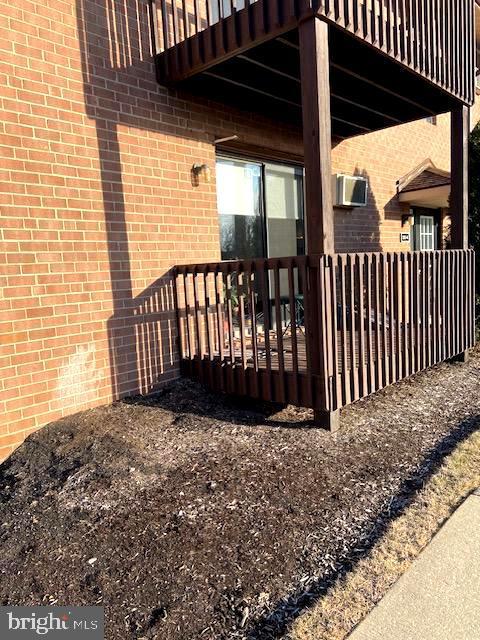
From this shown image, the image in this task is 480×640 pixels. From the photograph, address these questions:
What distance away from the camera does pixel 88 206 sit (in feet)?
14.2

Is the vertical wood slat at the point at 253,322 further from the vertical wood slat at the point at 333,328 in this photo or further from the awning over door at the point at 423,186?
the awning over door at the point at 423,186

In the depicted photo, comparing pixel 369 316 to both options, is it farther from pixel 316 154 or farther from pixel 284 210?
pixel 284 210

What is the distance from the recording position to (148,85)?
482 centimetres

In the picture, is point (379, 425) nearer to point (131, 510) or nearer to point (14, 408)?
point (131, 510)

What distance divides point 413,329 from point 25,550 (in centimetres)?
410

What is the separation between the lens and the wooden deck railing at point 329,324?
3951 mm

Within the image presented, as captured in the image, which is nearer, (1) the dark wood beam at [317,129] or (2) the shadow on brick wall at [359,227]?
(1) the dark wood beam at [317,129]

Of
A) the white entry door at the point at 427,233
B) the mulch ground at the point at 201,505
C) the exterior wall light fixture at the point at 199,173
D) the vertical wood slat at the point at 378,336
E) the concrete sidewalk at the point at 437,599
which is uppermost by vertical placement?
the exterior wall light fixture at the point at 199,173

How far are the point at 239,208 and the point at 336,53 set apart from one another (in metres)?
2.12

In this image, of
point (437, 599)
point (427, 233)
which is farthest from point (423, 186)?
point (437, 599)

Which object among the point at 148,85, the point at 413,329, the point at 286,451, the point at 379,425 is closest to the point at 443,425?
the point at 379,425

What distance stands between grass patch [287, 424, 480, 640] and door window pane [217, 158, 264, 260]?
3675 millimetres

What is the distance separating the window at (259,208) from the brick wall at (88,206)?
1.66ft

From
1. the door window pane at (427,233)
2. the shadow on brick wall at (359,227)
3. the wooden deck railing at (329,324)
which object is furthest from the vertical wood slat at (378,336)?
the door window pane at (427,233)
